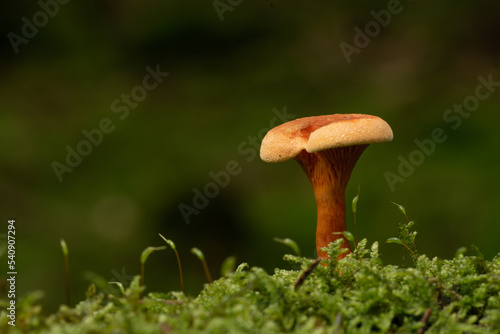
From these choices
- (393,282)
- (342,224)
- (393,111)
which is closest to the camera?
(393,282)

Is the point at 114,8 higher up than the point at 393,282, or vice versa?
the point at 114,8

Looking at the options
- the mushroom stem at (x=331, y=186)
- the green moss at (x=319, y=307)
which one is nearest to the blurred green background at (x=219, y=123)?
the mushroom stem at (x=331, y=186)

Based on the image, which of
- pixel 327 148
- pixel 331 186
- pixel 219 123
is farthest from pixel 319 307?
pixel 219 123

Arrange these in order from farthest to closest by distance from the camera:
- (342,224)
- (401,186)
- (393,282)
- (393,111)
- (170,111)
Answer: (170,111) < (393,111) < (401,186) < (342,224) < (393,282)

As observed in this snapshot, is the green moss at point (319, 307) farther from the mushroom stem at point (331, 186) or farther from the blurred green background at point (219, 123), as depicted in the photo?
the blurred green background at point (219, 123)

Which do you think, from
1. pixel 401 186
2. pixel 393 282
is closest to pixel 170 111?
pixel 401 186

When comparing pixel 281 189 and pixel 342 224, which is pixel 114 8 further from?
pixel 342 224

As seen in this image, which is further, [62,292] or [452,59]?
[452,59]

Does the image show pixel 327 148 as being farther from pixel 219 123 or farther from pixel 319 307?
pixel 219 123
